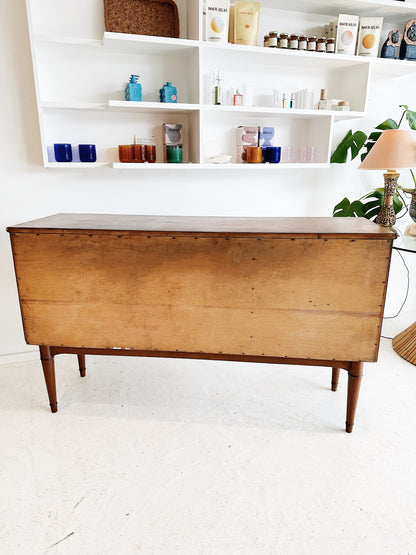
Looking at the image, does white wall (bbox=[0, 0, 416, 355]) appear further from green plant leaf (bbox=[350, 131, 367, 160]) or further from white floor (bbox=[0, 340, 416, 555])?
white floor (bbox=[0, 340, 416, 555])

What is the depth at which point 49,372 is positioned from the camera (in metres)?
1.74

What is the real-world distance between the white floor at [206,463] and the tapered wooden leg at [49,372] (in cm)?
7

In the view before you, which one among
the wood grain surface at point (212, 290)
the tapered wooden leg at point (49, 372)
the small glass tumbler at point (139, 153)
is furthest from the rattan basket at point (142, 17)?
the tapered wooden leg at point (49, 372)

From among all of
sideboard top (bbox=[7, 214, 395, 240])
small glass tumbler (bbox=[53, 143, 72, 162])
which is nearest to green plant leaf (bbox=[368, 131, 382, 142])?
sideboard top (bbox=[7, 214, 395, 240])

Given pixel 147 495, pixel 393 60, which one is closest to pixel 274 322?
pixel 147 495

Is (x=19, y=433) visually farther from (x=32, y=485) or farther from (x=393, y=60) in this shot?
(x=393, y=60)

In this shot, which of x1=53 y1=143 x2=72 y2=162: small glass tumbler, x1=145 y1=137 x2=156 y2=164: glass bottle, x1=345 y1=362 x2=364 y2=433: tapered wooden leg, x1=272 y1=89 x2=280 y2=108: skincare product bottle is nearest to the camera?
x1=345 y1=362 x2=364 y2=433: tapered wooden leg

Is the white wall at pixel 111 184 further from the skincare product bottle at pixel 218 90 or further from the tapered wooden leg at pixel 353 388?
the tapered wooden leg at pixel 353 388

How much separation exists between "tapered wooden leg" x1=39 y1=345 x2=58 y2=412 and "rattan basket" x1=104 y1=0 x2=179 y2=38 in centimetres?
163

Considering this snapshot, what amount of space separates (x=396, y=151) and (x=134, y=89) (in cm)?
143

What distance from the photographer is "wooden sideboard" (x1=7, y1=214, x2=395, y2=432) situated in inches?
55.8

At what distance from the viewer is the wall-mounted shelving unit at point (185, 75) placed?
6.33ft

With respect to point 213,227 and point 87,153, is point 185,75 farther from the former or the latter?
point 213,227

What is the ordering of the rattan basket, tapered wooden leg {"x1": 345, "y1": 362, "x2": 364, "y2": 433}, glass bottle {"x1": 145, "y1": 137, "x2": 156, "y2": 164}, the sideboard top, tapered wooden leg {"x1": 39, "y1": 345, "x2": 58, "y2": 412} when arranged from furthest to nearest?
glass bottle {"x1": 145, "y1": 137, "x2": 156, "y2": 164}
the rattan basket
tapered wooden leg {"x1": 39, "y1": 345, "x2": 58, "y2": 412}
tapered wooden leg {"x1": 345, "y1": 362, "x2": 364, "y2": 433}
the sideboard top
